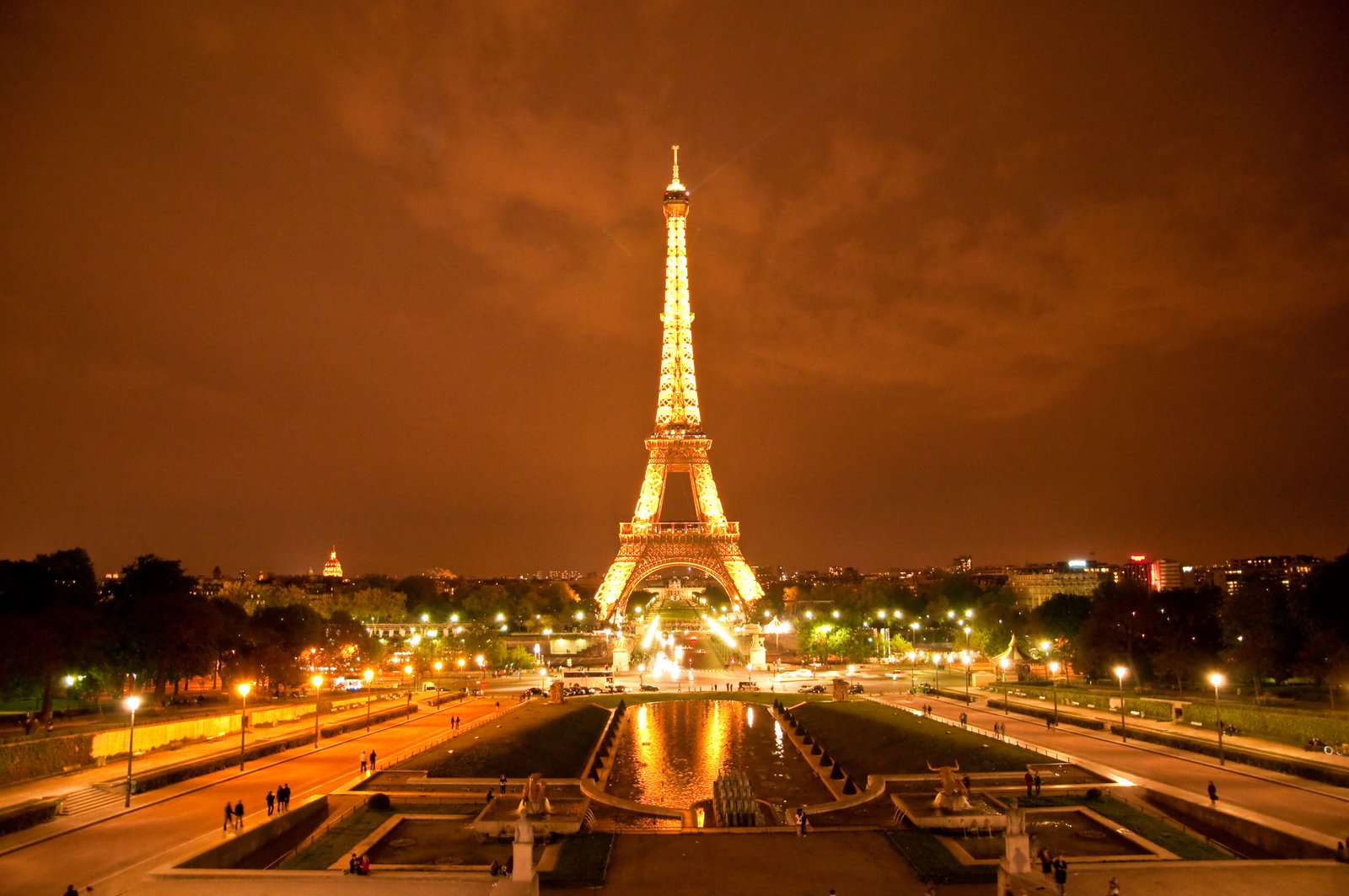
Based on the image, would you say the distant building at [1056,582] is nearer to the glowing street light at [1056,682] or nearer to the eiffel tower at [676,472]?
the eiffel tower at [676,472]

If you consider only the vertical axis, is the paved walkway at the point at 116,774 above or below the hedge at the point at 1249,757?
above

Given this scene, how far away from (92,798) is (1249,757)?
124 ft

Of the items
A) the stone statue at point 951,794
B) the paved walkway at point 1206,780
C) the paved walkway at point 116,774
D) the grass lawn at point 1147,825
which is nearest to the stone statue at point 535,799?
the stone statue at point 951,794

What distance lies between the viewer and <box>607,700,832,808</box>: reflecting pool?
3497cm

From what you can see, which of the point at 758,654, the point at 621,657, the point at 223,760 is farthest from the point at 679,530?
the point at 223,760

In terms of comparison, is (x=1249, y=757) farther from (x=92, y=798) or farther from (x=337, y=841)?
(x=92, y=798)

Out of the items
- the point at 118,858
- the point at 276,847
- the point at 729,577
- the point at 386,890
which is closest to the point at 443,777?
the point at 276,847

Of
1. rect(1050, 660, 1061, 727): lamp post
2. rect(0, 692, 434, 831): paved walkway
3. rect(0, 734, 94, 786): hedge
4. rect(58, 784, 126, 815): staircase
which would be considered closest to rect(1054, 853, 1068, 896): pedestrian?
rect(0, 692, 434, 831): paved walkway

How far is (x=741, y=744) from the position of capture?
45.5m

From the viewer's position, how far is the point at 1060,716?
4850 centimetres

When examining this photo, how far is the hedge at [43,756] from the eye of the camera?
30.9 metres

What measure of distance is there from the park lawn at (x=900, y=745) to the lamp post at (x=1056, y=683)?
597 cm

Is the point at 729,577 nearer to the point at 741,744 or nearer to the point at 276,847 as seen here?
the point at 741,744

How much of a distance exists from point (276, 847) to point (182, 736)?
56.4 ft
